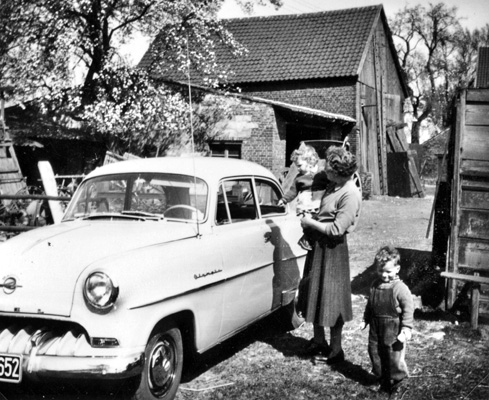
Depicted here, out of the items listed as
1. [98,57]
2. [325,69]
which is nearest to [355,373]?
[98,57]

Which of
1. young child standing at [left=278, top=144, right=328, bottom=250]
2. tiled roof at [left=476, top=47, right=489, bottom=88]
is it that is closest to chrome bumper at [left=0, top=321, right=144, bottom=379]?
young child standing at [left=278, top=144, right=328, bottom=250]

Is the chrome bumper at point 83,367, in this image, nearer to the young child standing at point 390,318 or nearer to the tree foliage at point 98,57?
the young child standing at point 390,318

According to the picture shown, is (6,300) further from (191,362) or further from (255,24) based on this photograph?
(255,24)

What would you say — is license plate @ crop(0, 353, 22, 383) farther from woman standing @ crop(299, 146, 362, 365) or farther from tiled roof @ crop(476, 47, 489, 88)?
tiled roof @ crop(476, 47, 489, 88)

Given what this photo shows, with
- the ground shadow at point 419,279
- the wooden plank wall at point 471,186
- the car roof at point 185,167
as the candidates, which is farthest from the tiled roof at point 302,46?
the car roof at point 185,167

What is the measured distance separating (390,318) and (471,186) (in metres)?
2.31

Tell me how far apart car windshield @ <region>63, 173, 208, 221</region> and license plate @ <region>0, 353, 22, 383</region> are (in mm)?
1376

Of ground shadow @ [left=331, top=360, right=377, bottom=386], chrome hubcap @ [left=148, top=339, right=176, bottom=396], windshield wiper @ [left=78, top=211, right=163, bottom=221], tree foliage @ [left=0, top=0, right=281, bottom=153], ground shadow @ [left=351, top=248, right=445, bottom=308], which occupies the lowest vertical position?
ground shadow @ [left=331, top=360, right=377, bottom=386]

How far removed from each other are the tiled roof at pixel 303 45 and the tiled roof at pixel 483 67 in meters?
5.61

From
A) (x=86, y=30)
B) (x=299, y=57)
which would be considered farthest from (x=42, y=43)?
(x=299, y=57)

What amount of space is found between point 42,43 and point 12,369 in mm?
13944

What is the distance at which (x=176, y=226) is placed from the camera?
166 inches

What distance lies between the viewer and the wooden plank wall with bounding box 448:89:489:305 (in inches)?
219

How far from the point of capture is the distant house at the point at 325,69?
2242cm
